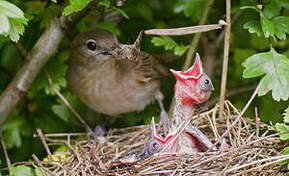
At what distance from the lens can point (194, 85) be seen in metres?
2.76

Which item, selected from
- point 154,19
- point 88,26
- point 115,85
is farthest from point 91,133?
point 154,19

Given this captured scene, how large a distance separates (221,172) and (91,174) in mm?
826

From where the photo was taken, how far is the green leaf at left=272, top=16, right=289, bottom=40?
104 inches

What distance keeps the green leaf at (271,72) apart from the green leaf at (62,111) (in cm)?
159

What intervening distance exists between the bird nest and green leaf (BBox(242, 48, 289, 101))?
10.3 inches

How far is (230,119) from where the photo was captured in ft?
10.2

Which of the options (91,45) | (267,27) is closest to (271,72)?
(267,27)

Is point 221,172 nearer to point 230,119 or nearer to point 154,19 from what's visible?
point 230,119

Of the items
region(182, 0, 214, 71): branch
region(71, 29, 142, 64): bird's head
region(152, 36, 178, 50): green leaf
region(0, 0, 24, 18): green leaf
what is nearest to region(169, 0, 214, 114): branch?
region(182, 0, 214, 71): branch

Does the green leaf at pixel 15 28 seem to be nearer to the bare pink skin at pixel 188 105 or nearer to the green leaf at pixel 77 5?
the green leaf at pixel 77 5

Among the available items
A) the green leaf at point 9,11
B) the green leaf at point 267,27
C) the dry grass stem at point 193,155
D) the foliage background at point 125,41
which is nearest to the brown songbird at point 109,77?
the foliage background at point 125,41

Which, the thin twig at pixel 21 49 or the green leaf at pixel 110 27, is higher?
the green leaf at pixel 110 27

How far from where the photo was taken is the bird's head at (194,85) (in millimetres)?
2746

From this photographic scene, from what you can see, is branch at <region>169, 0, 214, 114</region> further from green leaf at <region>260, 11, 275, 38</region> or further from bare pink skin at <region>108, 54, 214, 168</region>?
green leaf at <region>260, 11, 275, 38</region>
